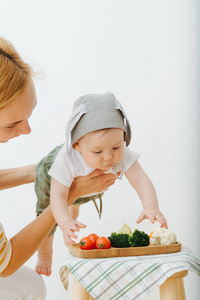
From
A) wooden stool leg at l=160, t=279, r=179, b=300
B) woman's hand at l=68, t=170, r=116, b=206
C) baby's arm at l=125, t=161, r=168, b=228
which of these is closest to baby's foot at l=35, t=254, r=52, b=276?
woman's hand at l=68, t=170, r=116, b=206

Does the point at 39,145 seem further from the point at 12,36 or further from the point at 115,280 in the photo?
the point at 115,280

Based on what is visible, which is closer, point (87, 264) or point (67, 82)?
point (87, 264)

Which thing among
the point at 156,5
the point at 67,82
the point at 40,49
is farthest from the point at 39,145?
the point at 156,5

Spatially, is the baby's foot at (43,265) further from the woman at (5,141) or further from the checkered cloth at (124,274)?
the checkered cloth at (124,274)

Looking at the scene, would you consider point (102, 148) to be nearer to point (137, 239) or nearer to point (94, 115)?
point (94, 115)

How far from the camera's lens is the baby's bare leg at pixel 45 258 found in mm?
2061

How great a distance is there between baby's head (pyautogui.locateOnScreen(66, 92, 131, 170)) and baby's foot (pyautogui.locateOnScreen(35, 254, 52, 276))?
29.2 inches

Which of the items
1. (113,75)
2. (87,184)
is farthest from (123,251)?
(113,75)

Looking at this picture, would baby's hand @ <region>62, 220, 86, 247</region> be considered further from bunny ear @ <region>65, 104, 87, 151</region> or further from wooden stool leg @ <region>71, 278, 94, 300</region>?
bunny ear @ <region>65, 104, 87, 151</region>

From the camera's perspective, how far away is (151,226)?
9.29ft

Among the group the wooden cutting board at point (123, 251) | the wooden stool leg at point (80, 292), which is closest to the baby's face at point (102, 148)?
the wooden cutting board at point (123, 251)

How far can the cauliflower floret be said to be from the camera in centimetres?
141

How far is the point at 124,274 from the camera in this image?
1.23 m

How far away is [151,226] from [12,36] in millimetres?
1572
